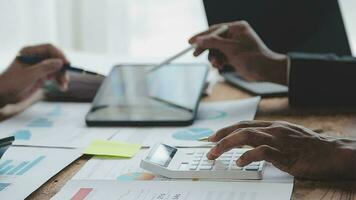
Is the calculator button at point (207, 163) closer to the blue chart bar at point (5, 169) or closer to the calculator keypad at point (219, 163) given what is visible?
the calculator keypad at point (219, 163)

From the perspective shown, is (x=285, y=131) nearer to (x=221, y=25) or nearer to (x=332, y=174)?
(x=332, y=174)

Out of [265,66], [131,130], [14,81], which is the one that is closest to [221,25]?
[265,66]

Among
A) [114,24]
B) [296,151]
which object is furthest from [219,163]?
[114,24]

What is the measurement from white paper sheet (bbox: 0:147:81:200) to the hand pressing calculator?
0.15 m

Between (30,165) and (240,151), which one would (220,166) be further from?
(30,165)

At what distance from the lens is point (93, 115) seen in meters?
1.24

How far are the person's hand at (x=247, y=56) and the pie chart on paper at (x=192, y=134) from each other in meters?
0.26

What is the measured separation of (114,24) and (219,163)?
1351 mm

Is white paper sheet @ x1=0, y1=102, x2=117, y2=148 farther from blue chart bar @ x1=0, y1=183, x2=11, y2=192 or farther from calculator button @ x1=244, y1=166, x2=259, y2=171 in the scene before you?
calculator button @ x1=244, y1=166, x2=259, y2=171

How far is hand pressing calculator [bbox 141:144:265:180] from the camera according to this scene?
0.85 m

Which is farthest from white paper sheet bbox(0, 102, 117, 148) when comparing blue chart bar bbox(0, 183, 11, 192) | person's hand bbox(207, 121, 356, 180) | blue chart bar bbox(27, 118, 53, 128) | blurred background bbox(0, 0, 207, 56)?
blurred background bbox(0, 0, 207, 56)

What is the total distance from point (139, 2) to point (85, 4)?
0.20m

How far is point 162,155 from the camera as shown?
93 cm

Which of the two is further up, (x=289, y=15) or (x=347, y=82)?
(x=289, y=15)
